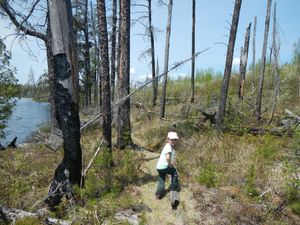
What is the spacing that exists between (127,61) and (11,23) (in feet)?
16.1

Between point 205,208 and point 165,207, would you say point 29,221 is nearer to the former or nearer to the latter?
point 165,207

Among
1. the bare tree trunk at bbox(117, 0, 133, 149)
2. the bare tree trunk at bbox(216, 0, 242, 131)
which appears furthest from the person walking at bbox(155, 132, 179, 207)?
the bare tree trunk at bbox(216, 0, 242, 131)

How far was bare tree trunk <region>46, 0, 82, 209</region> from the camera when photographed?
552 cm

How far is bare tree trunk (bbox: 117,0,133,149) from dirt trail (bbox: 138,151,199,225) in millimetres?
2511

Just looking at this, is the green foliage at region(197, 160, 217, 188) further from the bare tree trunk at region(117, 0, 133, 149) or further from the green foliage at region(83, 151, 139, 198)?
the bare tree trunk at region(117, 0, 133, 149)

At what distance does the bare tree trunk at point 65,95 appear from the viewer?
18.1 feet

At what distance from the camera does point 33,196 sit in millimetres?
6617

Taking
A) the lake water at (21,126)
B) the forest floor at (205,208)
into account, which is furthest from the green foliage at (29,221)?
the lake water at (21,126)

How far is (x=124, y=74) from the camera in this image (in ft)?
34.0

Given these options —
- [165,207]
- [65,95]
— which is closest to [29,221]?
[65,95]

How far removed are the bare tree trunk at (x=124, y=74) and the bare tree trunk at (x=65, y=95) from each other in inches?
159

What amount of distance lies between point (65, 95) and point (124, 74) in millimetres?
4813

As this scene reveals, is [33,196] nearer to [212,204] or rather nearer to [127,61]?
[212,204]

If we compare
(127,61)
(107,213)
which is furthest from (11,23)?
(107,213)
